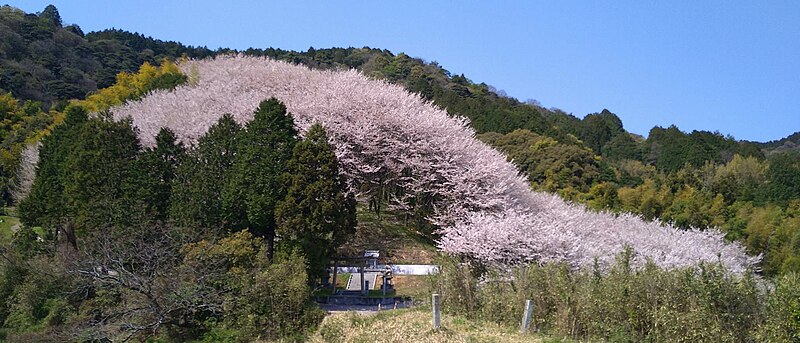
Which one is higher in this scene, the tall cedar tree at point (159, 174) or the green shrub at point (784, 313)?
the tall cedar tree at point (159, 174)

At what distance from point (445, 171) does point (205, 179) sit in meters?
8.09

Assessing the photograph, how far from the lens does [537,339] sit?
9609 millimetres

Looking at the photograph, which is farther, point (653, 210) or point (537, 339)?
point (653, 210)

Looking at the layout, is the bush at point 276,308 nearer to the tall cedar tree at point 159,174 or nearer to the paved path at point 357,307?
the paved path at point 357,307

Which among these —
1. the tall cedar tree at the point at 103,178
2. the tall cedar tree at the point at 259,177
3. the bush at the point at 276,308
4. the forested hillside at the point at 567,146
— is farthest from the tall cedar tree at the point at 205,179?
the forested hillside at the point at 567,146

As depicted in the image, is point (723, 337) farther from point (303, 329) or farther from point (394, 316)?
point (303, 329)

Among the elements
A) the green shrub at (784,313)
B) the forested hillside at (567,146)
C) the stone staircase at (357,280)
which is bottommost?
the stone staircase at (357,280)

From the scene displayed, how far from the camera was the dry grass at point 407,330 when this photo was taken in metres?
9.70

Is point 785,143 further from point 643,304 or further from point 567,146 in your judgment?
point 643,304

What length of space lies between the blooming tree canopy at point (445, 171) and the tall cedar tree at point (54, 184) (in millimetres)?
2477

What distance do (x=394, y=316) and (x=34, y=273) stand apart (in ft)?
35.0

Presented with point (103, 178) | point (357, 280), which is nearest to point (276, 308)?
point (357, 280)

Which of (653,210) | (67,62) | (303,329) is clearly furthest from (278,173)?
(67,62)

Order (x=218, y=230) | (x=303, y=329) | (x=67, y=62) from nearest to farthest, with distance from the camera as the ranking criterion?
(x=303, y=329)
(x=218, y=230)
(x=67, y=62)
